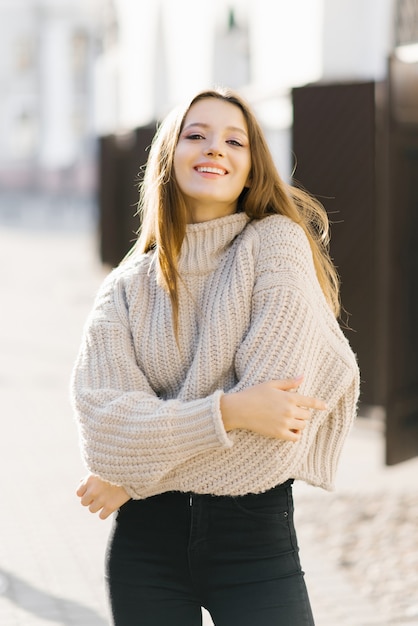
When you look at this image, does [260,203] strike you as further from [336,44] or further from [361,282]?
[336,44]

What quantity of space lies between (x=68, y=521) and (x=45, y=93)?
5567 cm

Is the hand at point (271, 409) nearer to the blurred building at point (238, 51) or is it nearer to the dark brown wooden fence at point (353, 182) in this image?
the blurred building at point (238, 51)

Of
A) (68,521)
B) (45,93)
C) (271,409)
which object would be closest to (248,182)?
(271,409)

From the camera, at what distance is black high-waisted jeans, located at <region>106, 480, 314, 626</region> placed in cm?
220

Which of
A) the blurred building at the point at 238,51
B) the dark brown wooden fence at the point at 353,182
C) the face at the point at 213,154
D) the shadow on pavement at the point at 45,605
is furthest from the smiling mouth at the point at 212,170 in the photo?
the dark brown wooden fence at the point at 353,182

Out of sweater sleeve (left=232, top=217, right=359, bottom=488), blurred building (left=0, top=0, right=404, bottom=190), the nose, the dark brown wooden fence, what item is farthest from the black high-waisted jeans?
the dark brown wooden fence

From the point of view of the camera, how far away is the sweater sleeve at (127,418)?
7.18ft

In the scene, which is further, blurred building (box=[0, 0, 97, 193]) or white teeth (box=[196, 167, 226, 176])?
blurred building (box=[0, 0, 97, 193])

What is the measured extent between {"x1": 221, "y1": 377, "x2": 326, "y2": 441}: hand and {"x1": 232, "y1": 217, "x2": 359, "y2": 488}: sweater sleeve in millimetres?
34

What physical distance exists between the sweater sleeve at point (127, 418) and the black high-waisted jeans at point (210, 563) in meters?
0.09

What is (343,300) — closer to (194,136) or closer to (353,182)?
(353,182)

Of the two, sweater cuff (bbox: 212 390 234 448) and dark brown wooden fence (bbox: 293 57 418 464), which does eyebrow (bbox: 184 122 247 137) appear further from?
dark brown wooden fence (bbox: 293 57 418 464)

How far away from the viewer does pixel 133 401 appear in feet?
7.38

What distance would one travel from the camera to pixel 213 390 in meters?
2.27
